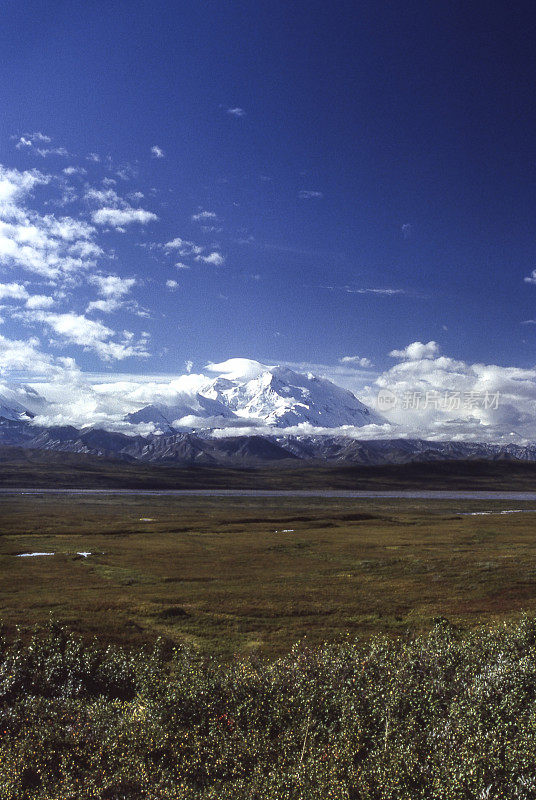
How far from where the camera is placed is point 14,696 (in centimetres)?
2361

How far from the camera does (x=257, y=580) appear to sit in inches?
2163

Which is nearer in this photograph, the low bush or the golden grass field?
the low bush

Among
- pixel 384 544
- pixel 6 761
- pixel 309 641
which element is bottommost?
pixel 384 544

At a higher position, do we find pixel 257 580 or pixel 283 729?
pixel 283 729

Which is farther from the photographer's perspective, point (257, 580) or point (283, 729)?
point (257, 580)

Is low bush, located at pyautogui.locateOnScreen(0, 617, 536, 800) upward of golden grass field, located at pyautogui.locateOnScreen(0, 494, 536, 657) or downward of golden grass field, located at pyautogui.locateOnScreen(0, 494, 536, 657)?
upward

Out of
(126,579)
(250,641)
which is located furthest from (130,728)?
(126,579)

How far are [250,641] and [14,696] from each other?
15.1 m

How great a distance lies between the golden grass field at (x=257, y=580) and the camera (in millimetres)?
37375

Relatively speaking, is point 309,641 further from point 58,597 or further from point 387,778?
point 58,597

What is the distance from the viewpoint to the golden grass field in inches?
1471

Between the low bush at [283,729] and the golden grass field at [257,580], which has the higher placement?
the low bush at [283,729]

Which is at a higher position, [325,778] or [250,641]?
[325,778]

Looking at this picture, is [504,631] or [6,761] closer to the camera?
[6,761]
